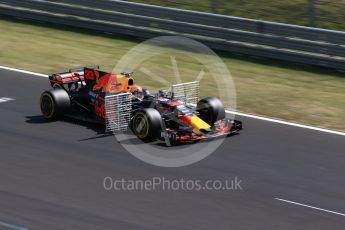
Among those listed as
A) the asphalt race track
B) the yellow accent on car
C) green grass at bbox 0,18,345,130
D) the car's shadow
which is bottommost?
the asphalt race track

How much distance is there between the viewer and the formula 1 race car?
1595cm

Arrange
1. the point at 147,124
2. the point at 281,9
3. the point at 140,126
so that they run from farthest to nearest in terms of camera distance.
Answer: the point at 281,9 → the point at 140,126 → the point at 147,124

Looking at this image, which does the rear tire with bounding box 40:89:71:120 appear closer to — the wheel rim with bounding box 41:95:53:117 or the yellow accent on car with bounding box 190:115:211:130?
the wheel rim with bounding box 41:95:53:117

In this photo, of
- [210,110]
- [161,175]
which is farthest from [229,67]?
[161,175]

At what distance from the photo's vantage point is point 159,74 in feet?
71.6

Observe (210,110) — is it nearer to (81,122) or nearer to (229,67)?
(81,122)

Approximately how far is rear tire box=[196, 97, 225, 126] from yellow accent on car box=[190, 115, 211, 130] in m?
0.60

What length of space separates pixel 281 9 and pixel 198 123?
10547mm

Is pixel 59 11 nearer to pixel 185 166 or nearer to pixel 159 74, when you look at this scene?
pixel 159 74

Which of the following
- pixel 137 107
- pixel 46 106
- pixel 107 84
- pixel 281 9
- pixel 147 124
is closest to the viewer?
pixel 147 124

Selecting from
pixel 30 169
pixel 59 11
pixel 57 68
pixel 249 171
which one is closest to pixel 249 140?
pixel 249 171

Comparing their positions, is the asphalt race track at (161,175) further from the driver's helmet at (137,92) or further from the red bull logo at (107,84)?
the driver's helmet at (137,92)

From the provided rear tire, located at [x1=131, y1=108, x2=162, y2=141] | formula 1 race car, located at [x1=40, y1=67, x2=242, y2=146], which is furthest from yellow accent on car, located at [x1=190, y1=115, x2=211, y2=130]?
rear tire, located at [x1=131, y1=108, x2=162, y2=141]

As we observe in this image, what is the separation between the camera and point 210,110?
16828 mm
